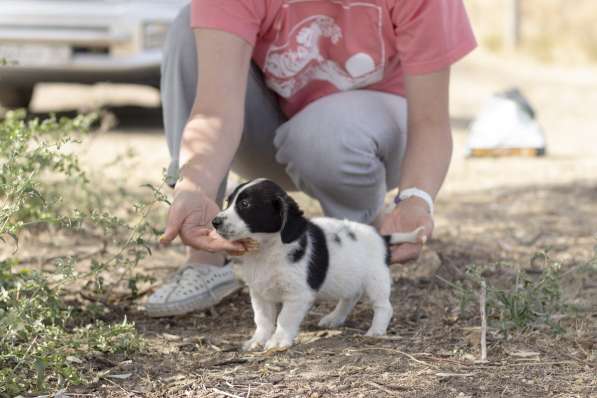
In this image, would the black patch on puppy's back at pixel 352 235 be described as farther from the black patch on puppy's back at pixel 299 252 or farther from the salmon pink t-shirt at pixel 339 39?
the salmon pink t-shirt at pixel 339 39

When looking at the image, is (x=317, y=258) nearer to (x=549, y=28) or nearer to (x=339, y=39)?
(x=339, y=39)

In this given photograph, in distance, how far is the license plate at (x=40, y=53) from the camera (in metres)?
8.97

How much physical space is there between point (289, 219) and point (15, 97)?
7.64 metres

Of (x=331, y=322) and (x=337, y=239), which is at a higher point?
(x=337, y=239)

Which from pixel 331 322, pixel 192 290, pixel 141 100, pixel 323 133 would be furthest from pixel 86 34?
pixel 331 322

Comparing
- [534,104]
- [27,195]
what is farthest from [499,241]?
[534,104]

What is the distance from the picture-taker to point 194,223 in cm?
327

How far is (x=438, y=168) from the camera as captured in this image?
12.3 feet

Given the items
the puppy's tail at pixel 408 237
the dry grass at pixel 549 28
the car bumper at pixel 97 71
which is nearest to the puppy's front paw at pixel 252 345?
the puppy's tail at pixel 408 237

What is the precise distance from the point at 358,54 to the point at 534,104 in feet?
26.3

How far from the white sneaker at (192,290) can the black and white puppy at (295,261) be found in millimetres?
394

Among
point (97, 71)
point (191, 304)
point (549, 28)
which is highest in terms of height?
point (191, 304)

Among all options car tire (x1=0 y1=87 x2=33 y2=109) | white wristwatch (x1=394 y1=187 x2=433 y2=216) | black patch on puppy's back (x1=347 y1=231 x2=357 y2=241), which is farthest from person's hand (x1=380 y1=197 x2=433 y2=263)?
car tire (x1=0 y1=87 x2=33 y2=109)

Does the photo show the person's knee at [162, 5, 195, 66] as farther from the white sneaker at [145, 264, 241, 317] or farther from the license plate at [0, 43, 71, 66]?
the license plate at [0, 43, 71, 66]
